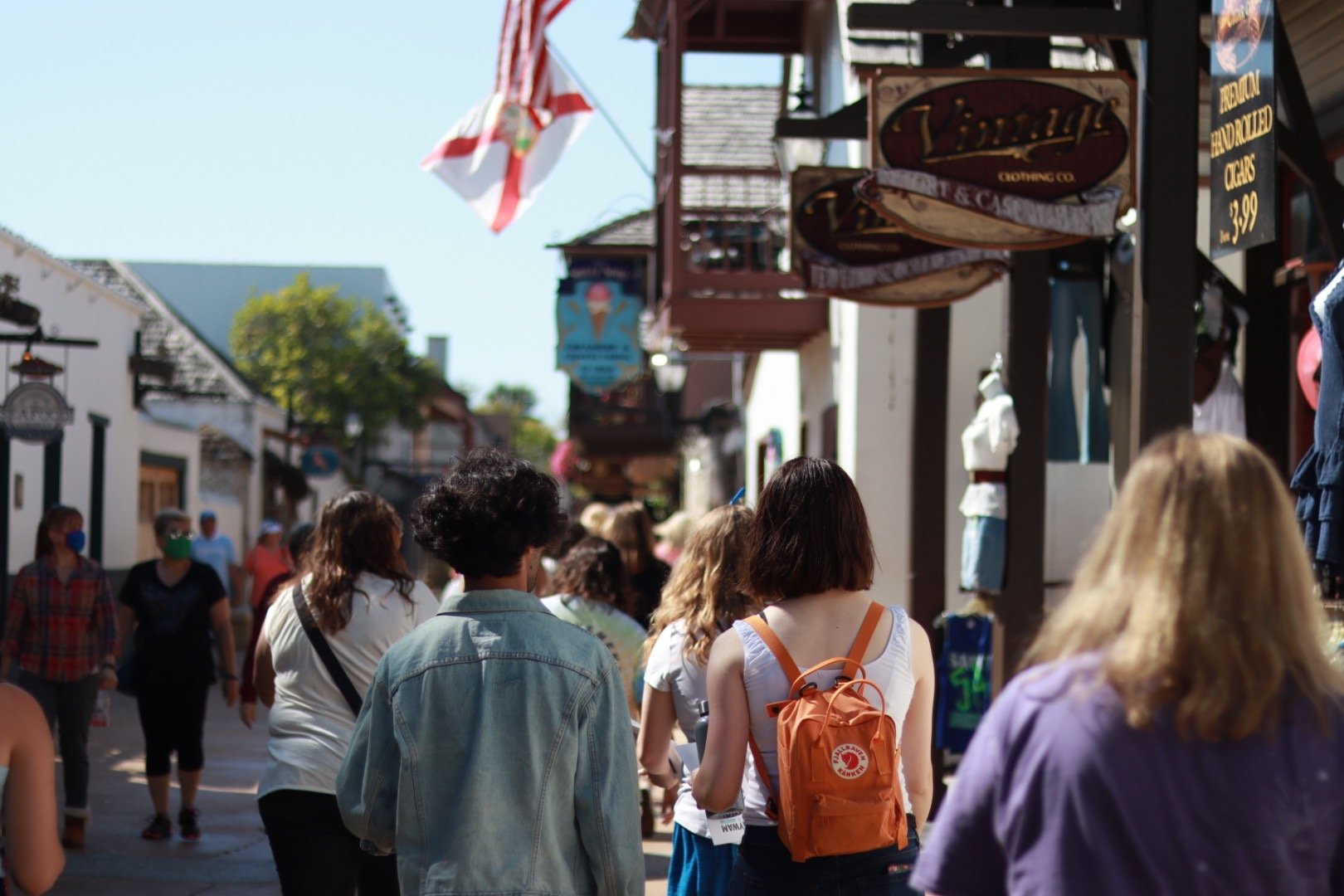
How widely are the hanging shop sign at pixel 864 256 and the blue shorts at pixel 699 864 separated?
15.4 ft

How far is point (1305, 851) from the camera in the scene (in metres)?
2.19

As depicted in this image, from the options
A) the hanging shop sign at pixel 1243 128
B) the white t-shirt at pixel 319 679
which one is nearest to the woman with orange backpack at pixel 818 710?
the white t-shirt at pixel 319 679

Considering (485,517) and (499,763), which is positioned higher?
(485,517)

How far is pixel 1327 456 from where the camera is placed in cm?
417

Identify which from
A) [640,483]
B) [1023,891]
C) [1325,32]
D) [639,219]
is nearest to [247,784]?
[1325,32]

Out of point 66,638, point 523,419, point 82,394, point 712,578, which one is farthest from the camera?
point 523,419

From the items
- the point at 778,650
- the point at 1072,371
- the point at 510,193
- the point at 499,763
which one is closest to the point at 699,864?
the point at 778,650

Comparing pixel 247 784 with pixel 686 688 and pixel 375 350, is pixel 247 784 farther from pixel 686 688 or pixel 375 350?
pixel 375 350

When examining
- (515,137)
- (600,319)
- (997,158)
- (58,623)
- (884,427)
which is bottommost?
(58,623)

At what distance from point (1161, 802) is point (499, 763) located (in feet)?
5.26

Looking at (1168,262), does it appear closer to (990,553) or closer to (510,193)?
(990,553)

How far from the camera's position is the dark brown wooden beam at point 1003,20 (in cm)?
617

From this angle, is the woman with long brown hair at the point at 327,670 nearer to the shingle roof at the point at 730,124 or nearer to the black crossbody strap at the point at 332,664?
the black crossbody strap at the point at 332,664

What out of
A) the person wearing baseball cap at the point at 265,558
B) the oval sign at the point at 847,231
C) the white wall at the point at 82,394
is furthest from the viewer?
the white wall at the point at 82,394
